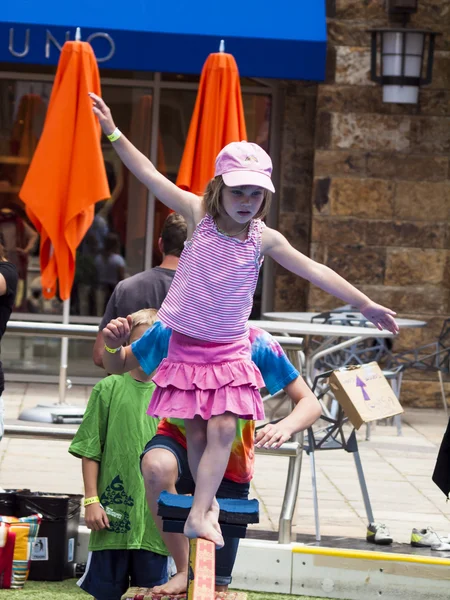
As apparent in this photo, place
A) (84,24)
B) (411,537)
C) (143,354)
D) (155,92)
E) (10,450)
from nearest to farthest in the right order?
(143,354) → (411,537) → (10,450) → (84,24) → (155,92)

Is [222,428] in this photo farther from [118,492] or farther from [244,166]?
[118,492]

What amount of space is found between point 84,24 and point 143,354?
6931 millimetres

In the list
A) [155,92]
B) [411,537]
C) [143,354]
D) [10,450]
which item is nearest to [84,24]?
[155,92]

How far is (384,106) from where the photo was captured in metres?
11.1

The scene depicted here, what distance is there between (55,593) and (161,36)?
6.04 m

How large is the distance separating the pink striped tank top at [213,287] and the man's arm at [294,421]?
279mm

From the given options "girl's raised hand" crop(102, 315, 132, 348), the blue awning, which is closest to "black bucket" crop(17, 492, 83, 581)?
"girl's raised hand" crop(102, 315, 132, 348)

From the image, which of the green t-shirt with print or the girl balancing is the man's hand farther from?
the girl balancing

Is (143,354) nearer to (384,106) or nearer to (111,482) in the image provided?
(111,482)

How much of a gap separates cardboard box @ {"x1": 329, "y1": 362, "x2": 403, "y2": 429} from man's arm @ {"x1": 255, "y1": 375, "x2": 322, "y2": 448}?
6.48 feet

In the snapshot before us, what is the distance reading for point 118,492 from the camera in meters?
4.46

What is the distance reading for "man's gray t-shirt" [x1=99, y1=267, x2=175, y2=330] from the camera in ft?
17.8

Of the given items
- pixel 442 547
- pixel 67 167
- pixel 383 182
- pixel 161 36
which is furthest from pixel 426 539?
pixel 383 182

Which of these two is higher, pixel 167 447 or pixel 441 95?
pixel 441 95
